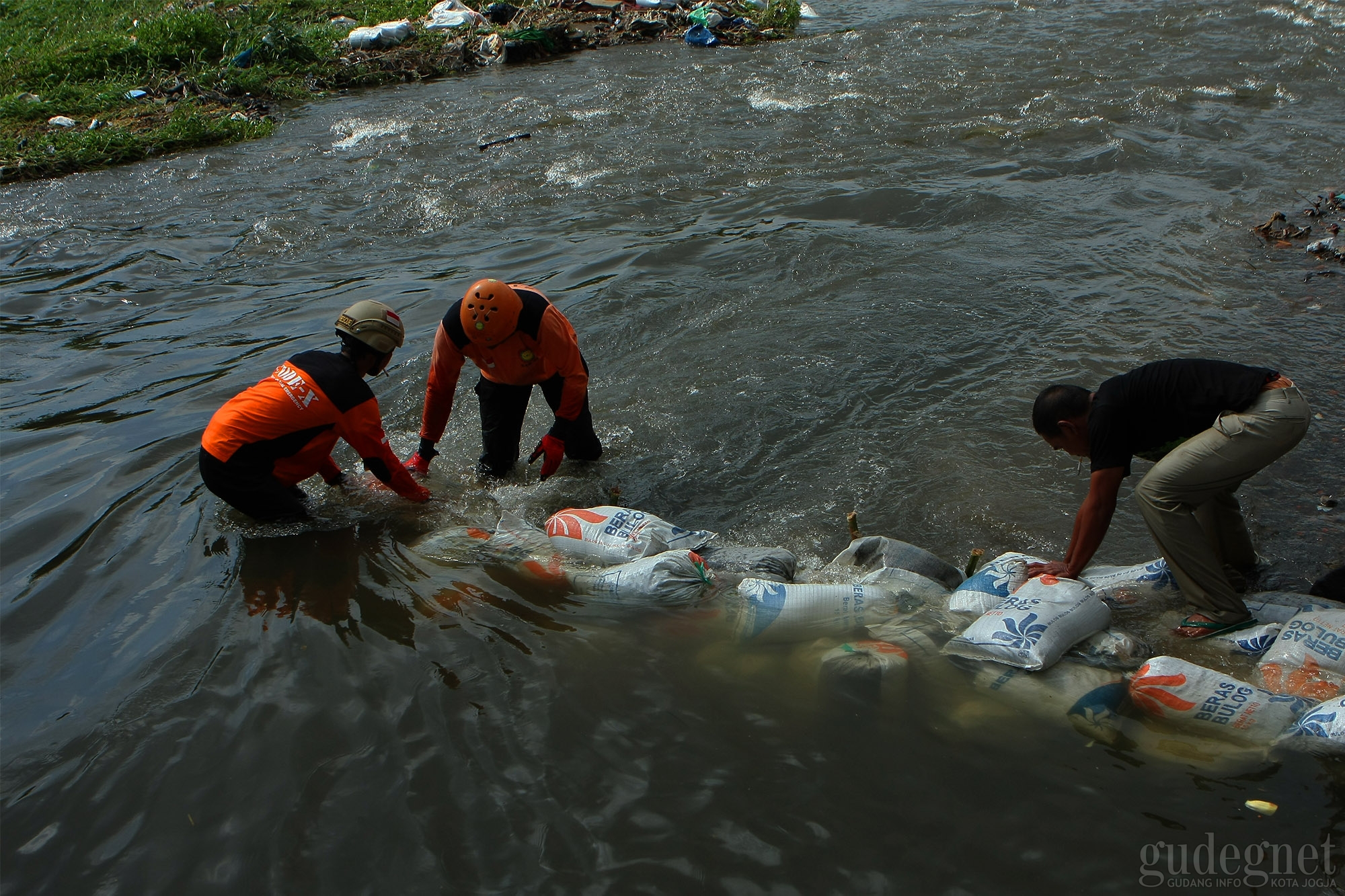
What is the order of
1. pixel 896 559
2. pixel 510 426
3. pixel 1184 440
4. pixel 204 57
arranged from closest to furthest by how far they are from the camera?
pixel 1184 440 → pixel 896 559 → pixel 510 426 → pixel 204 57

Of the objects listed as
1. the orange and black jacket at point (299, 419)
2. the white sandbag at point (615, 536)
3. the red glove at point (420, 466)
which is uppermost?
the orange and black jacket at point (299, 419)

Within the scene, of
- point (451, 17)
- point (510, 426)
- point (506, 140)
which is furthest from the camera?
point (451, 17)

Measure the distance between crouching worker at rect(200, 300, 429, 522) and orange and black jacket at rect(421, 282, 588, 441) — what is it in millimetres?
330

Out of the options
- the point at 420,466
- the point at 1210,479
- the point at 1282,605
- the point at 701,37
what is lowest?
the point at 1282,605

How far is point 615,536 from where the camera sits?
4.11 metres

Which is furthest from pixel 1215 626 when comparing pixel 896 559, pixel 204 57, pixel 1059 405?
pixel 204 57

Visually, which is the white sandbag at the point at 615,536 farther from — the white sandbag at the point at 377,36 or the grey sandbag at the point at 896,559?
the white sandbag at the point at 377,36

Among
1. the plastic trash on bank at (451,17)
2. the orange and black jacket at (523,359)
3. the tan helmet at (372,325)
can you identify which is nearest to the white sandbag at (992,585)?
the orange and black jacket at (523,359)

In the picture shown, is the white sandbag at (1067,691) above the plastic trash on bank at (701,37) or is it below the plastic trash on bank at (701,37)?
below

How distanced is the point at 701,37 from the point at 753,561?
13.0 meters

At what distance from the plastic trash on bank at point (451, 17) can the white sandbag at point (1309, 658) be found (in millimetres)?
15611

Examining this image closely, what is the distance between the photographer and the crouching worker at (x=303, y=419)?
Answer: 4168 mm

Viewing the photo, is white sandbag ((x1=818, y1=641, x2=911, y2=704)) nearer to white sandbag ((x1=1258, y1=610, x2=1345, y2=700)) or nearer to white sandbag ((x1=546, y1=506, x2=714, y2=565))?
white sandbag ((x1=546, y1=506, x2=714, y2=565))

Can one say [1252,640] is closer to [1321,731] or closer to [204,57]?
[1321,731]
